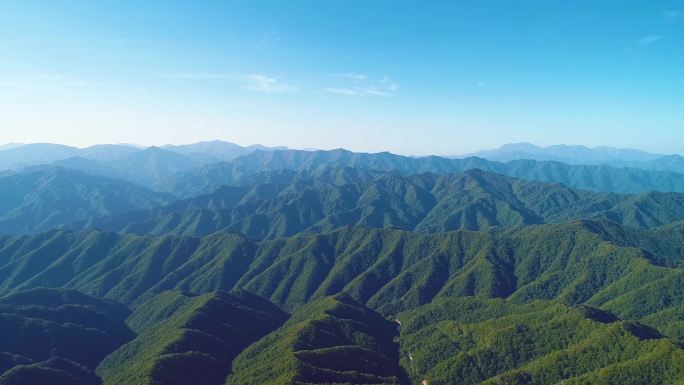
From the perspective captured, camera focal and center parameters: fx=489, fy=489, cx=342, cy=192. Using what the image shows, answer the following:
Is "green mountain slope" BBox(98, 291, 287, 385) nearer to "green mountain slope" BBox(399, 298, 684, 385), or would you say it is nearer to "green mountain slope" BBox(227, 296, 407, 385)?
"green mountain slope" BBox(227, 296, 407, 385)

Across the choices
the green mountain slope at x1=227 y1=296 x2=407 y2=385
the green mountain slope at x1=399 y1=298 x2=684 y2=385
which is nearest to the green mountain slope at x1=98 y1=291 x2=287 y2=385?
the green mountain slope at x1=227 y1=296 x2=407 y2=385

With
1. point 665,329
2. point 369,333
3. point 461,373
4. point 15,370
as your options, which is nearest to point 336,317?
point 369,333

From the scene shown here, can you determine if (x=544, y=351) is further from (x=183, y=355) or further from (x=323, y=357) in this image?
(x=183, y=355)

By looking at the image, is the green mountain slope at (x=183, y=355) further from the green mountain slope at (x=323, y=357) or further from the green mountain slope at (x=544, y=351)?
the green mountain slope at (x=544, y=351)

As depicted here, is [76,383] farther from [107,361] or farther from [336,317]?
[336,317]

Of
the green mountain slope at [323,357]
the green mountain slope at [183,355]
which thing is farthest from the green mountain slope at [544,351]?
the green mountain slope at [183,355]
